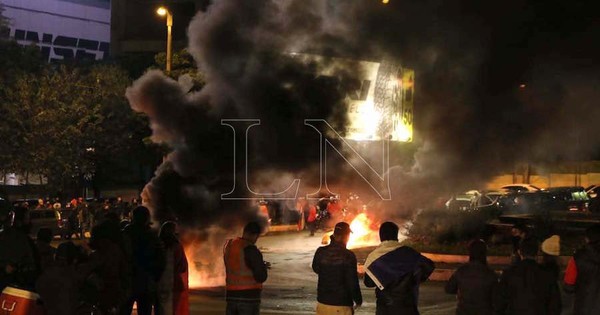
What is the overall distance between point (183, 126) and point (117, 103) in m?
23.7

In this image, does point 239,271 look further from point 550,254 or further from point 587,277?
point 587,277

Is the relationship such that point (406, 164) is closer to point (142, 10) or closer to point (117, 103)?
point (117, 103)

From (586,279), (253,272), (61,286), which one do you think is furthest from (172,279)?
(586,279)

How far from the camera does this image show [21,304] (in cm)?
779

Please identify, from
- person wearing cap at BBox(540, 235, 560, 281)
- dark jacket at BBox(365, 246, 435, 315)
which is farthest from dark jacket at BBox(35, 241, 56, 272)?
person wearing cap at BBox(540, 235, 560, 281)

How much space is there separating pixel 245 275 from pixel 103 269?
1.40 m

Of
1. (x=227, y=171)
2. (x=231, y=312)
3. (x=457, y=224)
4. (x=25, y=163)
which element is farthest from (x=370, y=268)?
(x=25, y=163)

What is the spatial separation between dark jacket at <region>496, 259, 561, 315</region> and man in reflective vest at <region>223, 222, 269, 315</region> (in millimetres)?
2295

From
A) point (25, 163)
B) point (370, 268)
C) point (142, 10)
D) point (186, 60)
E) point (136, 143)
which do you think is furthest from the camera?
point (142, 10)

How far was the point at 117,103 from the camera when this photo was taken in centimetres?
3975

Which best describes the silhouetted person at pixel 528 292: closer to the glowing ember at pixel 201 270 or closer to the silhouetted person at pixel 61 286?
the silhouetted person at pixel 61 286

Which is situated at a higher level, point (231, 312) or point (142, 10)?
point (142, 10)

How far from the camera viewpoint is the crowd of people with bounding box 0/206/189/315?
798cm

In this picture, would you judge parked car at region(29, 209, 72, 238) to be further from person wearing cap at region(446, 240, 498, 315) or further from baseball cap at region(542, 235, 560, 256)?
person wearing cap at region(446, 240, 498, 315)
